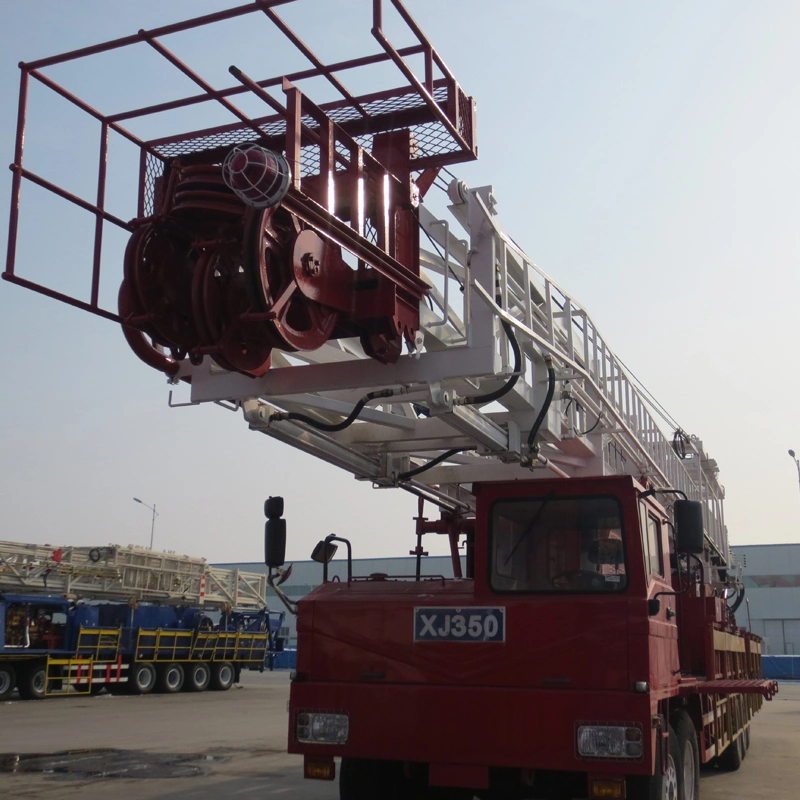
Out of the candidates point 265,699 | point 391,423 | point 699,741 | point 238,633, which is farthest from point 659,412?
point 238,633

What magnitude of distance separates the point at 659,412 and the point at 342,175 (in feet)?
21.4

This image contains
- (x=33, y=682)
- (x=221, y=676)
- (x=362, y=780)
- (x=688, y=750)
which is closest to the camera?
(x=362, y=780)

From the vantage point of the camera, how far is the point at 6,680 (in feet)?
66.8

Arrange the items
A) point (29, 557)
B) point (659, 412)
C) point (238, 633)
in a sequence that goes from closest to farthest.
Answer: point (659, 412)
point (29, 557)
point (238, 633)

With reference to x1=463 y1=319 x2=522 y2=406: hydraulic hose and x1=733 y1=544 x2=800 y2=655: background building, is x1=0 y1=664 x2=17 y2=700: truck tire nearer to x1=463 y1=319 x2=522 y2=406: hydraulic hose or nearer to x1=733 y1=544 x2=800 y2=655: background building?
x1=463 y1=319 x2=522 y2=406: hydraulic hose

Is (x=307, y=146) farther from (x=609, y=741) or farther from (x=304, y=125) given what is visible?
(x=609, y=741)

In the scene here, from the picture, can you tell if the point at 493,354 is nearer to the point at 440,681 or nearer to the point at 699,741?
the point at 440,681

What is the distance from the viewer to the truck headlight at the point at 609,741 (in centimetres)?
519

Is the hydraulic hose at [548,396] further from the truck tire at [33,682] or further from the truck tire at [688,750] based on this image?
the truck tire at [33,682]

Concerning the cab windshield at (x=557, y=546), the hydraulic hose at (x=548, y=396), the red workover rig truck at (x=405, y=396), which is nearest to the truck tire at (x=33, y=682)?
the red workover rig truck at (x=405, y=396)

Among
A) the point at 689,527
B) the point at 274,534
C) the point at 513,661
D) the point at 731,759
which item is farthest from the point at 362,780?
the point at 731,759

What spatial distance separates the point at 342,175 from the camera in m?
5.59

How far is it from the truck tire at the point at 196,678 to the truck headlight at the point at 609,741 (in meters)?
21.4

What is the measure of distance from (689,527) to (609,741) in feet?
4.79
